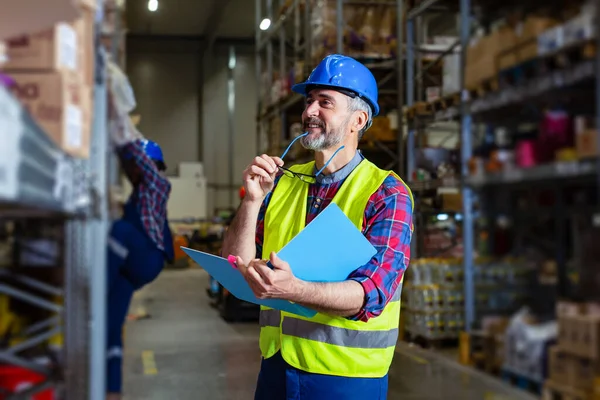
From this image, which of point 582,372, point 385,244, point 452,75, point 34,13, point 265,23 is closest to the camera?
point 34,13

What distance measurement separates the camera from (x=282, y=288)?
163cm

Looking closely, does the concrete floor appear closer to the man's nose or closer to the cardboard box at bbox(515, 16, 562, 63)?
the cardboard box at bbox(515, 16, 562, 63)

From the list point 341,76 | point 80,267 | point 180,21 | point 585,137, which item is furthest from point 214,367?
point 341,76

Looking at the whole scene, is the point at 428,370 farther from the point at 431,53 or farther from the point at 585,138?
the point at 431,53

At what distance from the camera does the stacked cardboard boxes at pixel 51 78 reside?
1884mm

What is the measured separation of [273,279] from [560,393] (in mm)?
3802

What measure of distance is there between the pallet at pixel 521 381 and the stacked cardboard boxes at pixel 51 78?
417 centimetres

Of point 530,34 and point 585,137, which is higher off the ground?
point 530,34

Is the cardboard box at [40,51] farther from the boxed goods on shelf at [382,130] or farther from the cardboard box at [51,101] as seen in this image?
the boxed goods on shelf at [382,130]

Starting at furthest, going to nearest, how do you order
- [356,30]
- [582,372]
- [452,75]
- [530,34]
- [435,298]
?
[356,30]
[435,298]
[452,75]
[530,34]
[582,372]

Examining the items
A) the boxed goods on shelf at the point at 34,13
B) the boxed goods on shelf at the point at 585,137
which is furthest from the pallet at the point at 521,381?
the boxed goods on shelf at the point at 34,13

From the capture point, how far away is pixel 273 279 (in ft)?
5.26

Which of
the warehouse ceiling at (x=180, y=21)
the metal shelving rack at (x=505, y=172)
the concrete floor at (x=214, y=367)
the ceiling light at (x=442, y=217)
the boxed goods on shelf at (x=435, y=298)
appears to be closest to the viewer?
the warehouse ceiling at (x=180, y=21)

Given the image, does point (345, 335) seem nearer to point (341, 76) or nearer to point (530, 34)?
point (341, 76)
